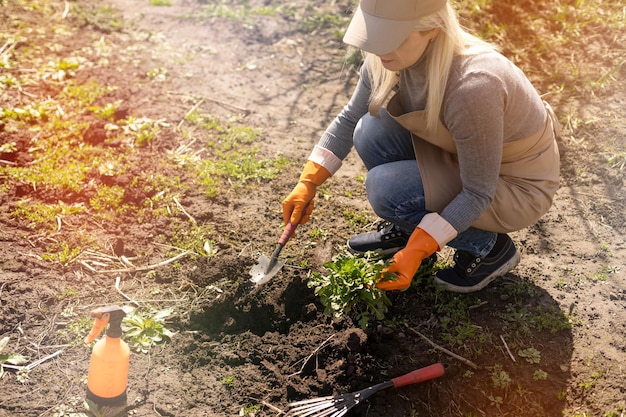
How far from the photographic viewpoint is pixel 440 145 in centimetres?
264

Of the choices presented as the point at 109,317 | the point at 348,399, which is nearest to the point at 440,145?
the point at 348,399

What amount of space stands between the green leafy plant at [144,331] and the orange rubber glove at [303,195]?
2.45 ft

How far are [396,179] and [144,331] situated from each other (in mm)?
1319

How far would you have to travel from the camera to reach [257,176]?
3.78 meters

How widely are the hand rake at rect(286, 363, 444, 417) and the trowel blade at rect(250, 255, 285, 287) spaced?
0.63 metres

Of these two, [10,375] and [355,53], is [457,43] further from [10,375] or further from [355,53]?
[355,53]

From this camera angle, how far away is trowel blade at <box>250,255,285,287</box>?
2.91 metres

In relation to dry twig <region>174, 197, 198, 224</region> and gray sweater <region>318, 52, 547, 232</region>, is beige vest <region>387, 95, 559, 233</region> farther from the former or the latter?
dry twig <region>174, 197, 198, 224</region>

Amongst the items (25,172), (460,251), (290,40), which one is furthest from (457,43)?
(290,40)

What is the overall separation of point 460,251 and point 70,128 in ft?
8.69

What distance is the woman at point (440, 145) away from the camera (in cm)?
230

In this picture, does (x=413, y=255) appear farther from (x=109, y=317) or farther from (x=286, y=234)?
(x=109, y=317)

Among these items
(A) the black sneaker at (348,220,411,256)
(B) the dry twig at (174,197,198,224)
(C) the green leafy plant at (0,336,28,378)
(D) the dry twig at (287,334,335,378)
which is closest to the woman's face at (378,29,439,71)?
(A) the black sneaker at (348,220,411,256)

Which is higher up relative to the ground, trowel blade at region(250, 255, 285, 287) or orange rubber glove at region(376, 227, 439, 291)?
orange rubber glove at region(376, 227, 439, 291)
